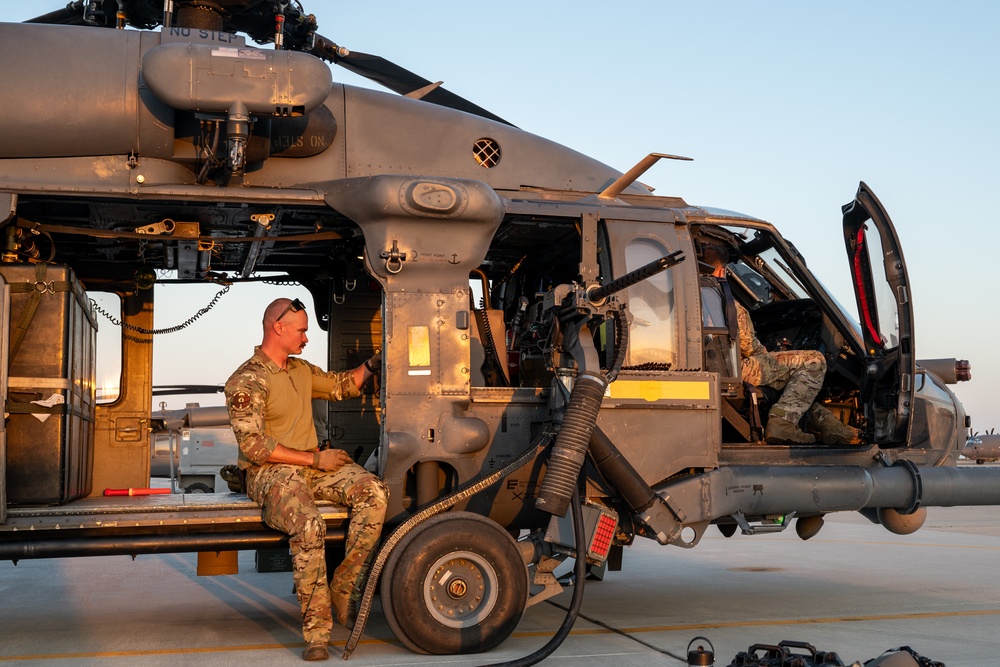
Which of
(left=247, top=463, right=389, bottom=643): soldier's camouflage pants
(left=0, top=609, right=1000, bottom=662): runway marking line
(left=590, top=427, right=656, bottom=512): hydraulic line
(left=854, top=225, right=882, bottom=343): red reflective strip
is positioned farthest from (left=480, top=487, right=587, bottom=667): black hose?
(left=854, top=225, right=882, bottom=343): red reflective strip

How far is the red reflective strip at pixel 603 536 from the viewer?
635 centimetres

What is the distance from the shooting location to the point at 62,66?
20.4ft

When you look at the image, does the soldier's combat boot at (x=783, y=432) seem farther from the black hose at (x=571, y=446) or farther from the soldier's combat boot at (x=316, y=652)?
the soldier's combat boot at (x=316, y=652)

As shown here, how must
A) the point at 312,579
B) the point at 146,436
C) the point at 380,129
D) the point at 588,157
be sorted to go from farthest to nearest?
the point at 146,436 < the point at 588,157 < the point at 380,129 < the point at 312,579

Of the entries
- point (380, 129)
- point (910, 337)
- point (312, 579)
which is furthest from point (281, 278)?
point (910, 337)

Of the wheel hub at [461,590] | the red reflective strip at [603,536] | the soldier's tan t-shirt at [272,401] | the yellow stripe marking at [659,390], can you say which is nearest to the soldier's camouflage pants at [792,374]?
the yellow stripe marking at [659,390]

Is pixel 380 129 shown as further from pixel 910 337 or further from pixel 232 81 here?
pixel 910 337

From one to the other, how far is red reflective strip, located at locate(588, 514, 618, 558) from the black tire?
0.46 meters

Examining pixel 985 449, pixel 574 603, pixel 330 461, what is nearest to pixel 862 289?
pixel 574 603

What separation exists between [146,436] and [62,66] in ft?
10.9

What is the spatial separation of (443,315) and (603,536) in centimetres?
176

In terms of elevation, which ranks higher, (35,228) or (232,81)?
(232,81)

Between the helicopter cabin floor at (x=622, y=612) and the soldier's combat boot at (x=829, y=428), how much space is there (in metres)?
1.27

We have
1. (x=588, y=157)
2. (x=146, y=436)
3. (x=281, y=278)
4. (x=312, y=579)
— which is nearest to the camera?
(x=312, y=579)
